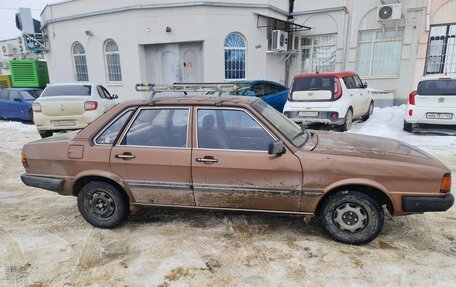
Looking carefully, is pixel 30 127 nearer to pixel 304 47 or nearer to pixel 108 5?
pixel 108 5

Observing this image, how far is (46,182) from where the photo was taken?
385cm

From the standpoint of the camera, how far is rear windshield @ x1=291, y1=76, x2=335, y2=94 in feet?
28.1

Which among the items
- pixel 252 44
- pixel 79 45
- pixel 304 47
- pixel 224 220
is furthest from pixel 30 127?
pixel 304 47

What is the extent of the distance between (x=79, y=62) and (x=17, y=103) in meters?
3.87

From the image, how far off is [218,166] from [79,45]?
1421 cm

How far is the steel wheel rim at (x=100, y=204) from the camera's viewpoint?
379cm

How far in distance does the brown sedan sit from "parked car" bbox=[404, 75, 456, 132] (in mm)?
5508

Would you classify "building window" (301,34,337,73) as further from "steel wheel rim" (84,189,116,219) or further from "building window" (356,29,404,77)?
"steel wheel rim" (84,189,116,219)

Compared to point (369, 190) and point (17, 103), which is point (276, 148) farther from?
point (17, 103)

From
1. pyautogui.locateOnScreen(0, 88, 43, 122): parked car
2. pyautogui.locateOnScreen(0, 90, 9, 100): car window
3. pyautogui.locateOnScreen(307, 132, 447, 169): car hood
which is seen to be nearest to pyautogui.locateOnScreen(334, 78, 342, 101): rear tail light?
pyautogui.locateOnScreen(307, 132, 447, 169): car hood

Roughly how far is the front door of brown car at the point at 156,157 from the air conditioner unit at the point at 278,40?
35.2ft

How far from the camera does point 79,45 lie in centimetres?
1488

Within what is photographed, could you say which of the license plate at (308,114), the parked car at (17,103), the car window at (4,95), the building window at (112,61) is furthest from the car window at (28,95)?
the license plate at (308,114)

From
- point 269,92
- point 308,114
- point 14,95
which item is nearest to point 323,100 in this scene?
point 308,114
